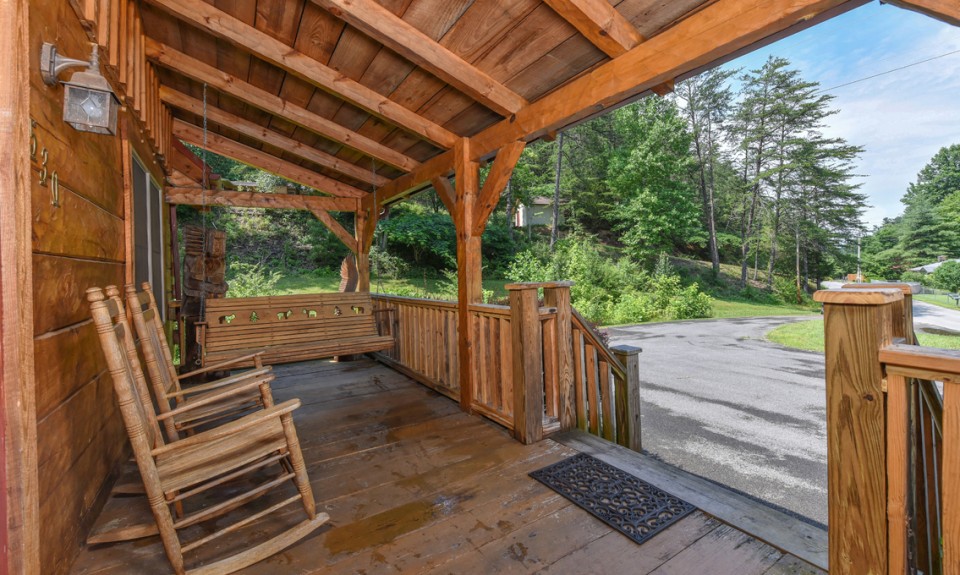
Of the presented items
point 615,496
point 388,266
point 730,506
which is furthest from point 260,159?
point 388,266

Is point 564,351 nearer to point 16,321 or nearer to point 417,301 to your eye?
point 417,301

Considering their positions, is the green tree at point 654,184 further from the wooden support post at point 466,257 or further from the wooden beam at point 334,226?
the wooden support post at point 466,257

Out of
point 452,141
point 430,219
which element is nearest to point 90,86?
point 452,141

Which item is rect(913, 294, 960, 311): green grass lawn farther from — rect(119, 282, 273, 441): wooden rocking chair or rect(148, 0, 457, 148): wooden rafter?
rect(119, 282, 273, 441): wooden rocking chair

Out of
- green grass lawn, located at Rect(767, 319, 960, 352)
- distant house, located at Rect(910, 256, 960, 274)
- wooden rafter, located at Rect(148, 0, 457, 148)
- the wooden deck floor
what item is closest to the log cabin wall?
the wooden deck floor

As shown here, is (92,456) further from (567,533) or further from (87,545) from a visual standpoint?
(567,533)

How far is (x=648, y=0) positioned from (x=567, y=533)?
2272 mm

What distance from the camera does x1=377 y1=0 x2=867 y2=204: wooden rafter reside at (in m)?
1.50

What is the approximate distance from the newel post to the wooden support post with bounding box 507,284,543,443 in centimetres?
158

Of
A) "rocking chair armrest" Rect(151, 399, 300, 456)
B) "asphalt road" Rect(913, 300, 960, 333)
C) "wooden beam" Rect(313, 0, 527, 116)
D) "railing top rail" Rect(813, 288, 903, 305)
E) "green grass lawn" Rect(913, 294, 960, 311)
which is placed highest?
"wooden beam" Rect(313, 0, 527, 116)

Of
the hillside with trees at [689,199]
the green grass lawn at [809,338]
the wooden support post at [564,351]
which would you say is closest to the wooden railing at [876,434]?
the wooden support post at [564,351]

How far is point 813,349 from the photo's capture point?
8297 mm

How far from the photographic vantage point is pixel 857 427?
3.34 ft

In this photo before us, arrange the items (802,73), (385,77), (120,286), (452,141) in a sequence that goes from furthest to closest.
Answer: (802,73) < (452,141) < (385,77) < (120,286)
